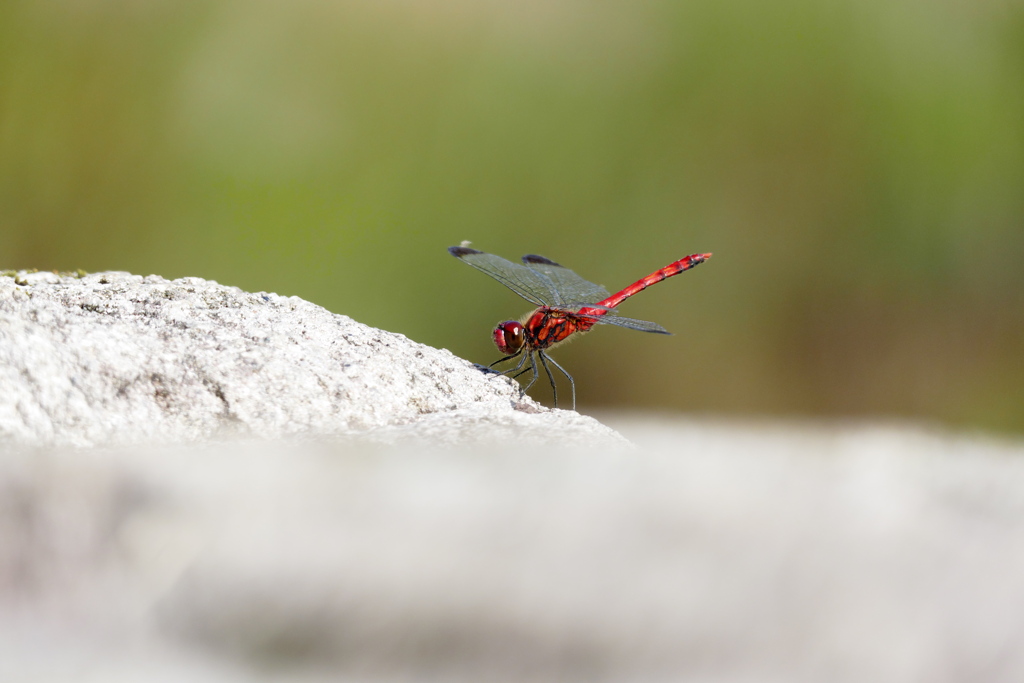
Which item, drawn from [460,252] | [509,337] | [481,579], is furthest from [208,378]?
[460,252]

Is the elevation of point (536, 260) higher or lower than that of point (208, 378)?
higher

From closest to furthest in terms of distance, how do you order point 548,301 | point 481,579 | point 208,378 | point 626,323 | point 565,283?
point 481,579
point 208,378
point 626,323
point 548,301
point 565,283

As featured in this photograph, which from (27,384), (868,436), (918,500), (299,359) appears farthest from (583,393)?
(918,500)

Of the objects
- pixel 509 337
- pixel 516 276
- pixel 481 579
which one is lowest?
pixel 481 579

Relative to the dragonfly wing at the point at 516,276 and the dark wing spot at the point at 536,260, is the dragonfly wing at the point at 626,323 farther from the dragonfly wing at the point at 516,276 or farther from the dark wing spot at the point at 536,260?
the dark wing spot at the point at 536,260

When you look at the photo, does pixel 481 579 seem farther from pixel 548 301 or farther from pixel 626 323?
pixel 548 301

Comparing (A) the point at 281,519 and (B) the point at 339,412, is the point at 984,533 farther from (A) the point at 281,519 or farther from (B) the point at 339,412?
(B) the point at 339,412

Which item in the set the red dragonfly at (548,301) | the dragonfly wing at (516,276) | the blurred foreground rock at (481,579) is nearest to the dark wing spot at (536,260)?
the red dragonfly at (548,301)
